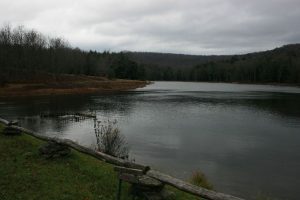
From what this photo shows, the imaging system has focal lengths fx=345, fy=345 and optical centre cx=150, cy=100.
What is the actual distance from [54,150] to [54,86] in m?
72.2

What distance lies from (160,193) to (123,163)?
236 cm

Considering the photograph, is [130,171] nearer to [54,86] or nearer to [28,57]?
[54,86]

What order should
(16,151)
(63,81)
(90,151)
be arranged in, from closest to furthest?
(90,151), (16,151), (63,81)

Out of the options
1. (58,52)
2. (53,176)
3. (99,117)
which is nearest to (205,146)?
(53,176)

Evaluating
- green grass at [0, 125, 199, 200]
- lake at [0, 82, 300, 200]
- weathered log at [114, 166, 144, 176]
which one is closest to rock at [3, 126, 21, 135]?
green grass at [0, 125, 199, 200]

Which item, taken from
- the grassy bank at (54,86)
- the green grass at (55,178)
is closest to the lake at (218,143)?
the green grass at (55,178)

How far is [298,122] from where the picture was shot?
1401 inches

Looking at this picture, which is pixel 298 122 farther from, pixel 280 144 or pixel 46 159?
pixel 46 159

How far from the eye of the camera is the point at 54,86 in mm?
82750

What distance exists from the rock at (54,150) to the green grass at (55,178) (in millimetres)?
222

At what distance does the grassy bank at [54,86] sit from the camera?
73.5 m

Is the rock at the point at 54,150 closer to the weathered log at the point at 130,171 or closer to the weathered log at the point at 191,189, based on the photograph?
the weathered log at the point at 191,189

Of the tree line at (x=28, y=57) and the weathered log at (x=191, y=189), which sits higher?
the tree line at (x=28, y=57)

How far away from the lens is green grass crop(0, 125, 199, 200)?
962cm
